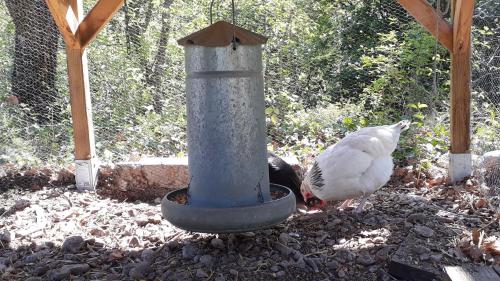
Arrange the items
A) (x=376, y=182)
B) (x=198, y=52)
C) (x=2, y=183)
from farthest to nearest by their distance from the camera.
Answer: (x=2, y=183)
(x=376, y=182)
(x=198, y=52)

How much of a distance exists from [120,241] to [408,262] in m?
1.75

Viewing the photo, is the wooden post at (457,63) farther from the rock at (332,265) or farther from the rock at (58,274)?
the rock at (58,274)

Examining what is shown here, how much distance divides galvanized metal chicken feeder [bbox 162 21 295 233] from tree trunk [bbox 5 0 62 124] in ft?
14.1

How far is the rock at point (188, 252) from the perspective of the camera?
276cm

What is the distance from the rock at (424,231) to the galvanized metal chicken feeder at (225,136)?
96 centimetres

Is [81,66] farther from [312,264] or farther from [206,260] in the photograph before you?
[312,264]

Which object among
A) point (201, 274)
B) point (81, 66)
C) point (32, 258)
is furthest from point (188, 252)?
point (81, 66)

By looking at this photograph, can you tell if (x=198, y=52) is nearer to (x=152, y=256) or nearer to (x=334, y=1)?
(x=152, y=256)

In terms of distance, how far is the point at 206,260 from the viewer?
104 inches

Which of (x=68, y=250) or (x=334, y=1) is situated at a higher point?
(x=334, y=1)

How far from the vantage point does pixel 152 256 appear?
283 cm

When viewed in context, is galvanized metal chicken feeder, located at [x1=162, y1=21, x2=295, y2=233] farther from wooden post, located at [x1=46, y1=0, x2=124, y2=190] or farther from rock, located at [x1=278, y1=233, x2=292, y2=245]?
wooden post, located at [x1=46, y1=0, x2=124, y2=190]

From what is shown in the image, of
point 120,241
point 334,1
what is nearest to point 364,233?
point 120,241

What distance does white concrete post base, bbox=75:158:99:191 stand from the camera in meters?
4.54
